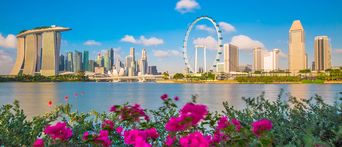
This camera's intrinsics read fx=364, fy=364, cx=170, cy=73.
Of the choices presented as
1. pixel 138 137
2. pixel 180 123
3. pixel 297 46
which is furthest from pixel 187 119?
pixel 297 46

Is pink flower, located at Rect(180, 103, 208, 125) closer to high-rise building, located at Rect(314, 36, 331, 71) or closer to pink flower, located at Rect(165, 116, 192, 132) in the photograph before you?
pink flower, located at Rect(165, 116, 192, 132)

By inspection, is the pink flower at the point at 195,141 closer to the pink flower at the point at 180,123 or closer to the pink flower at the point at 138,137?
the pink flower at the point at 138,137

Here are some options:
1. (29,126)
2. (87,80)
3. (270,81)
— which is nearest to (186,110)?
(29,126)

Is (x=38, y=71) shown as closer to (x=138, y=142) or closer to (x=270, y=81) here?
(x=270, y=81)

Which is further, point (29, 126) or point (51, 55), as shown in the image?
point (51, 55)

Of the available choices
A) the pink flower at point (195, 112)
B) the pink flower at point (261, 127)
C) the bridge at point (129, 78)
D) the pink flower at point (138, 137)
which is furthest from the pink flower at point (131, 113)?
the bridge at point (129, 78)
